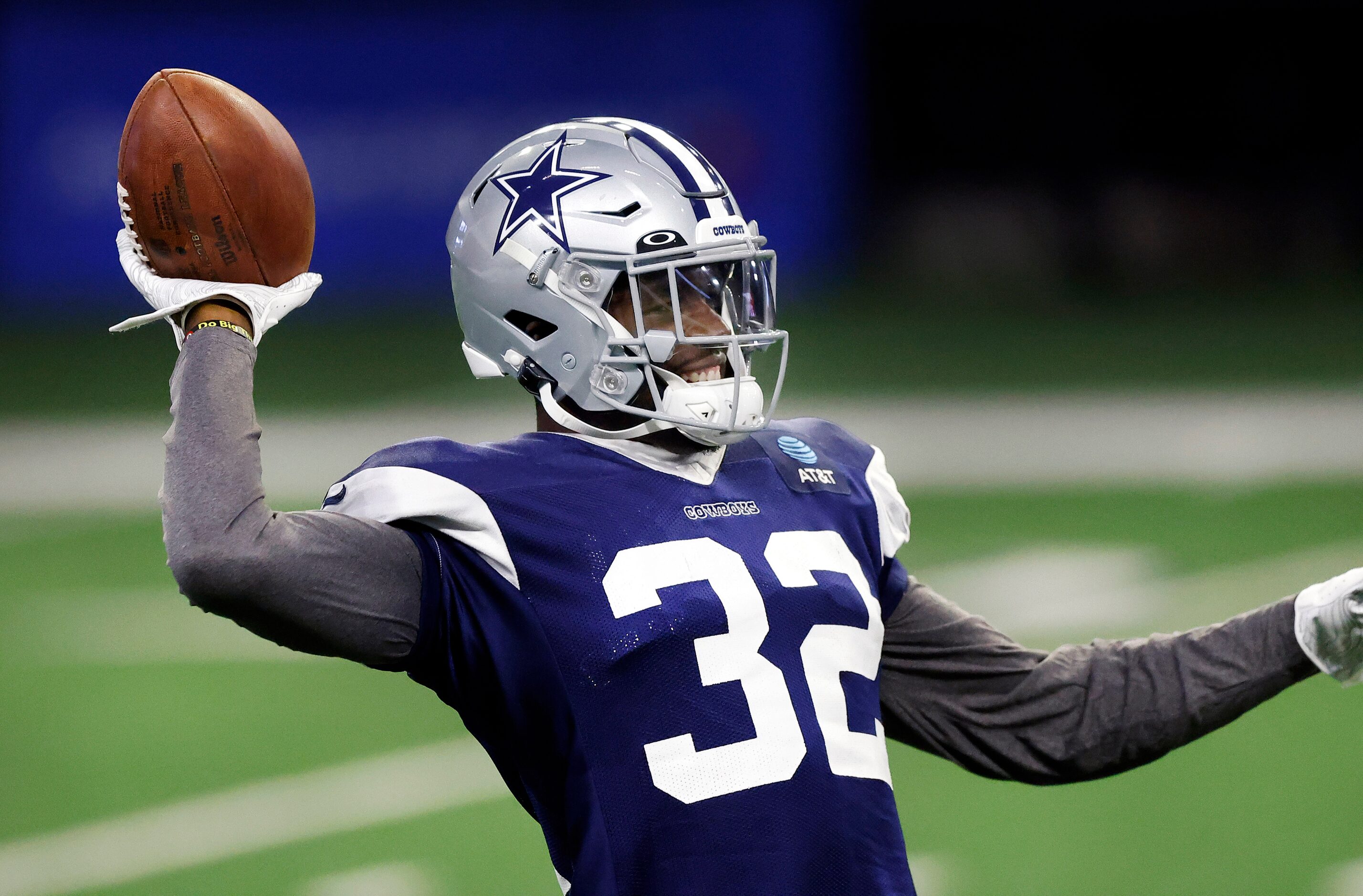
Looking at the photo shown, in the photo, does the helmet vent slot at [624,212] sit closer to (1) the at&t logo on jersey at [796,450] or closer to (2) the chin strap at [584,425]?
(2) the chin strap at [584,425]

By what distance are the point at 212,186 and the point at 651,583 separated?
781mm

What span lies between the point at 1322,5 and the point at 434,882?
13345 millimetres

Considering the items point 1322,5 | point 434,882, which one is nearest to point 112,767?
point 434,882

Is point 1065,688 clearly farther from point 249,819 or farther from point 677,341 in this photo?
point 249,819

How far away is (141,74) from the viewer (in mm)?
12219

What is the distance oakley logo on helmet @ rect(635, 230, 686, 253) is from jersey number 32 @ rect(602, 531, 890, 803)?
42 centimetres

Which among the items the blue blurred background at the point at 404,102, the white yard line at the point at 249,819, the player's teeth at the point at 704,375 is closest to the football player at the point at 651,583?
the player's teeth at the point at 704,375

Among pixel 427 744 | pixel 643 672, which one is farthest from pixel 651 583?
pixel 427 744

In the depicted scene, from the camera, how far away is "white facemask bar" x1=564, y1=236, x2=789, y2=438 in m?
2.26

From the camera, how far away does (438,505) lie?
2068 millimetres

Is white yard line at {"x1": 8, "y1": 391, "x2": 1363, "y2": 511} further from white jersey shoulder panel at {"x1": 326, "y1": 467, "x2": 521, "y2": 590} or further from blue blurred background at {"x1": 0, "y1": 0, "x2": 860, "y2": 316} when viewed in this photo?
white jersey shoulder panel at {"x1": 326, "y1": 467, "x2": 521, "y2": 590}

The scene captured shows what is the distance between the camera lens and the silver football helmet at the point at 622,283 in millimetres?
2291

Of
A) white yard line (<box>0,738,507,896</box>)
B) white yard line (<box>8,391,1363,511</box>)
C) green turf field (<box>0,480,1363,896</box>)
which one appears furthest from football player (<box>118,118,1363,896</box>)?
white yard line (<box>8,391,1363,511</box>)

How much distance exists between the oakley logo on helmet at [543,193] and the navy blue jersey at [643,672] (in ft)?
1.10
